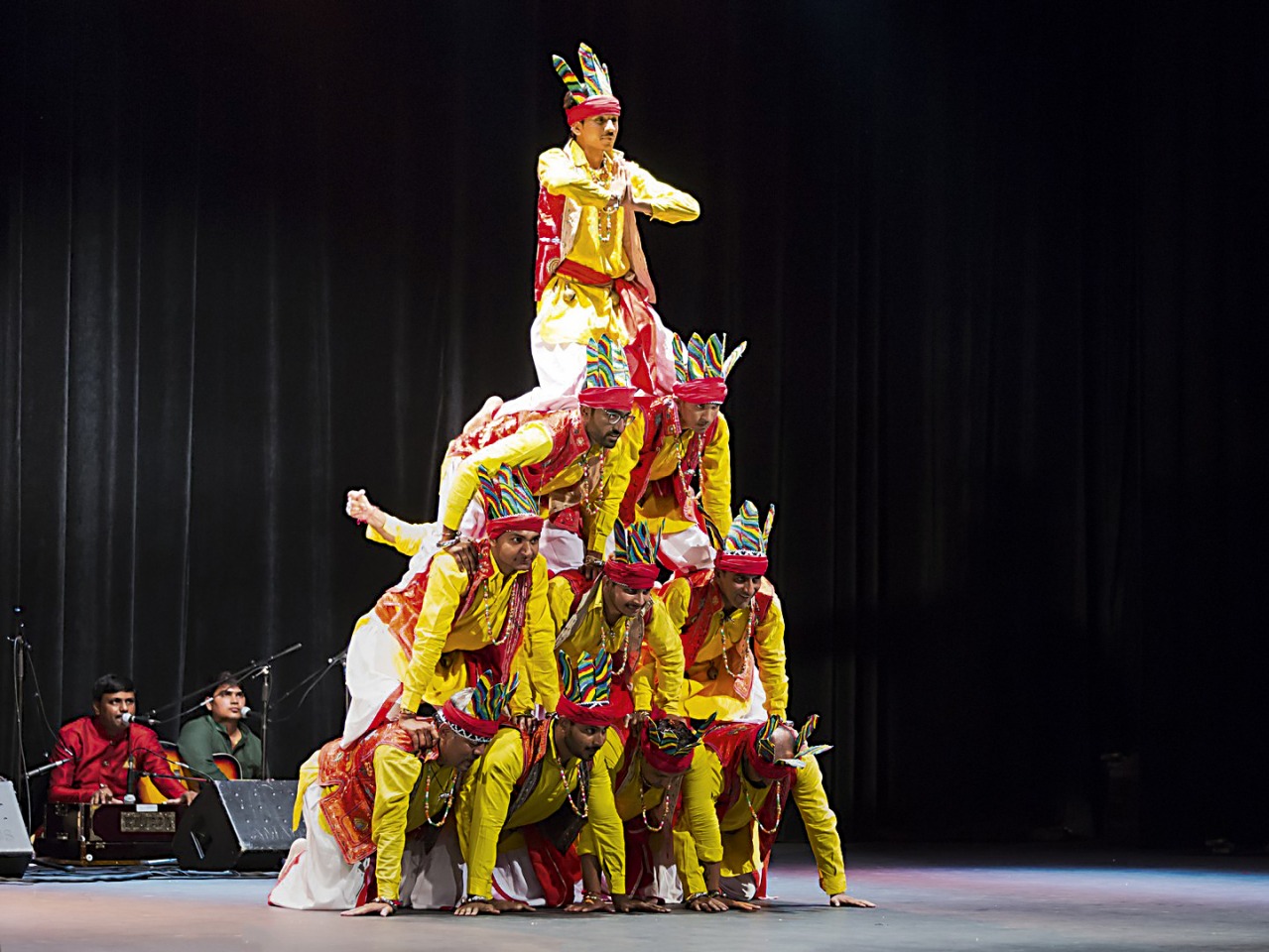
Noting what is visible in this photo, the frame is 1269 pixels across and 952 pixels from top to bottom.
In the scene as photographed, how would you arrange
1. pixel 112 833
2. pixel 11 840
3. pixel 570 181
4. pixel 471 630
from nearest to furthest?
pixel 471 630, pixel 570 181, pixel 11 840, pixel 112 833

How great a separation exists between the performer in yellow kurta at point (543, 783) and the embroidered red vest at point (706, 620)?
1.47ft

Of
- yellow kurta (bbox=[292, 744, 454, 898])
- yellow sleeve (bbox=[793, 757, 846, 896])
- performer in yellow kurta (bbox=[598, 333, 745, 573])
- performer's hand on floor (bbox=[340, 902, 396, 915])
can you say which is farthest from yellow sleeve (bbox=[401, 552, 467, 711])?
yellow sleeve (bbox=[793, 757, 846, 896])

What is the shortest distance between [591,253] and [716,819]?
2076 mm

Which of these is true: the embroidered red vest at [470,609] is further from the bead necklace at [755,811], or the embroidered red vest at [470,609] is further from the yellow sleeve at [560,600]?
the bead necklace at [755,811]

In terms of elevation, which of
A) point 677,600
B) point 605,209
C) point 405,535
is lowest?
point 677,600

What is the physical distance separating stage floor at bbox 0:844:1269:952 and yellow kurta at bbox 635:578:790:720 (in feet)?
2.38

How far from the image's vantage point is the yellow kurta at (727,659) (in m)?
6.91

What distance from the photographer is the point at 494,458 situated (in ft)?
21.4

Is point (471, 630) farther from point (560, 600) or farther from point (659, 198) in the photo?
point (659, 198)

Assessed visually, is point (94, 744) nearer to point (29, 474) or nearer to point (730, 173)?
point (29, 474)

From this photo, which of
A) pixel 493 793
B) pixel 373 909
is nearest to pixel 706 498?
pixel 493 793

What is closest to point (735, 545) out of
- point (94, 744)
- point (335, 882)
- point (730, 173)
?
point (335, 882)

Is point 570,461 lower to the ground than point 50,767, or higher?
higher

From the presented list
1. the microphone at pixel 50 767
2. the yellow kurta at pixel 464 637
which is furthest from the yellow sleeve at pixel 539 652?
the microphone at pixel 50 767
